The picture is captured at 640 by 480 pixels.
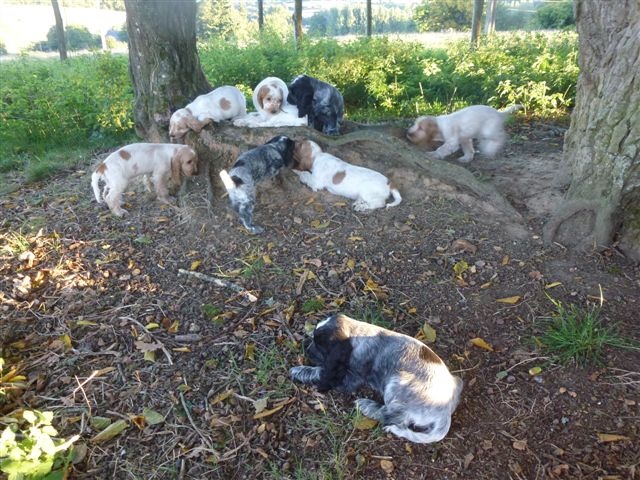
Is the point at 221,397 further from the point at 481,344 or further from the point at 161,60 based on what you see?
the point at 161,60

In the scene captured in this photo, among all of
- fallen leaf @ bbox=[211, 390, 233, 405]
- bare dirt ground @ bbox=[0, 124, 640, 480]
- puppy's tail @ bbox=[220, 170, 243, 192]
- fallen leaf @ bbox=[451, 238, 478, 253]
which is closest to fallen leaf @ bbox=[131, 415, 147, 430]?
bare dirt ground @ bbox=[0, 124, 640, 480]

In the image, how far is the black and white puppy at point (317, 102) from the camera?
5906 millimetres

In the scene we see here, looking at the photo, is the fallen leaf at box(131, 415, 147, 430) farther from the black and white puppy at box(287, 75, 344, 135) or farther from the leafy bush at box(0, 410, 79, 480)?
the black and white puppy at box(287, 75, 344, 135)

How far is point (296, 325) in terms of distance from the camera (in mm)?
3684

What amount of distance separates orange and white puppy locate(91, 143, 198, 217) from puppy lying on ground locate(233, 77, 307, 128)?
34.7 inches

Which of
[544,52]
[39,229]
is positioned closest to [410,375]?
[39,229]

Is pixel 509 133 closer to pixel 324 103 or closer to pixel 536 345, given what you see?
pixel 324 103

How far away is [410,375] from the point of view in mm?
2797

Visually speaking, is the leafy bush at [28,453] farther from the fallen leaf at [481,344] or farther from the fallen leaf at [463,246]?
the fallen leaf at [463,246]

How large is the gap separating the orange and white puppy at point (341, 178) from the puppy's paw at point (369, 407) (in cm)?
251

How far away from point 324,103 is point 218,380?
3.90 meters

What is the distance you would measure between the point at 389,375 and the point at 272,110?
4.12m

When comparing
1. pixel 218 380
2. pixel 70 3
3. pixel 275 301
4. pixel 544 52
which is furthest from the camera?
pixel 70 3

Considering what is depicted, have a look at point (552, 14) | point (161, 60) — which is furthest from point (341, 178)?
point (552, 14)
